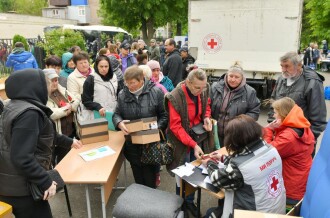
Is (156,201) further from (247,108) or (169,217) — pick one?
(247,108)

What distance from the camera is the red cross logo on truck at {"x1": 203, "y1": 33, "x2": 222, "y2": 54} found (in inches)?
282

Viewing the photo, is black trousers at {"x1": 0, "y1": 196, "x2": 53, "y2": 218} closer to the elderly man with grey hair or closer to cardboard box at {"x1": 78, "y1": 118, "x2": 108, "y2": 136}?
cardboard box at {"x1": 78, "y1": 118, "x2": 108, "y2": 136}

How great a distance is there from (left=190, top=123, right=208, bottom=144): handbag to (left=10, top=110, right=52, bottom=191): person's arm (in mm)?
1725

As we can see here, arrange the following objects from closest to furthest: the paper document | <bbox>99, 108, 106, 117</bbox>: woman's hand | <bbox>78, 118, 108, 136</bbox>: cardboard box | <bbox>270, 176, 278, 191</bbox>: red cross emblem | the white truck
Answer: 1. <bbox>270, 176, 278, 191</bbox>: red cross emblem
2. the paper document
3. <bbox>78, 118, 108, 136</bbox>: cardboard box
4. <bbox>99, 108, 106, 117</bbox>: woman's hand
5. the white truck

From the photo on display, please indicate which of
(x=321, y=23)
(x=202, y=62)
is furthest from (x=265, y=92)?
(x=321, y=23)

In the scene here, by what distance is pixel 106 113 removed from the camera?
11.7ft

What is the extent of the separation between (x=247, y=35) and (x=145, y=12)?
12.2 meters

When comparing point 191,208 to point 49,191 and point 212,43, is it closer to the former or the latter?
point 49,191

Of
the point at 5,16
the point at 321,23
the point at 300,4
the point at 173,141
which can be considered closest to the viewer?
the point at 173,141

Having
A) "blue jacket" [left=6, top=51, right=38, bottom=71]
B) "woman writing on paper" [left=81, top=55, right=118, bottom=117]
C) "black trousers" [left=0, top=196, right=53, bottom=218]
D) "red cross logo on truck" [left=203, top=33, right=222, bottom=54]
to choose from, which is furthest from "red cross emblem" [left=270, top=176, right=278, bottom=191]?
"blue jacket" [left=6, top=51, right=38, bottom=71]

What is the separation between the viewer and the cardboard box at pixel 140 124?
3.00m

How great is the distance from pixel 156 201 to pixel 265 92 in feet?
17.7

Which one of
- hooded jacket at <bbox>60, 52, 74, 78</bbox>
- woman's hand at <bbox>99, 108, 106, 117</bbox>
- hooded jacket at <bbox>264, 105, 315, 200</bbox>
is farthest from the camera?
hooded jacket at <bbox>60, 52, 74, 78</bbox>

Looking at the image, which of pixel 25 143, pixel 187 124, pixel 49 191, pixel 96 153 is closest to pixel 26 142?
pixel 25 143
